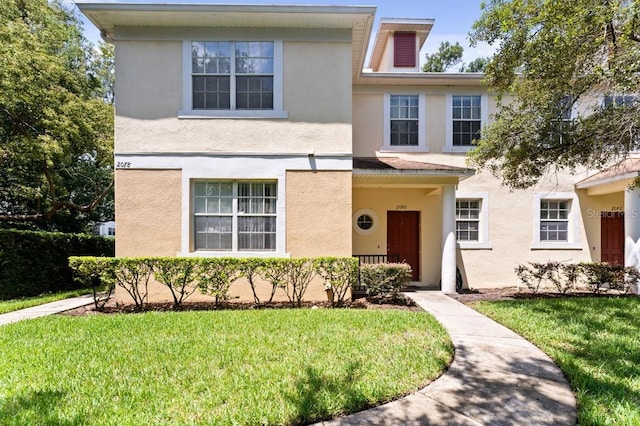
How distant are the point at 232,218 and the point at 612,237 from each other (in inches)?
480

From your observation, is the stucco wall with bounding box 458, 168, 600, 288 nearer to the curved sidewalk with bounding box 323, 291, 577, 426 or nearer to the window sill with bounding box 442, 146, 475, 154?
the window sill with bounding box 442, 146, 475, 154

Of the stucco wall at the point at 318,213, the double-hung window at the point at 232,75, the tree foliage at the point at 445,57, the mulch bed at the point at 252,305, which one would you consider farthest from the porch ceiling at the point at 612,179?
the tree foliage at the point at 445,57

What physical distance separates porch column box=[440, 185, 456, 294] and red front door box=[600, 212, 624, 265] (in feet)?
18.5

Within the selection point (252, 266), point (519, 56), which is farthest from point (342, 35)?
point (252, 266)

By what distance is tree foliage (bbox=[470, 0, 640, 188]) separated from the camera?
5762 mm

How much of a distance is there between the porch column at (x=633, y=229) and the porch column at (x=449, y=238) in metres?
4.86

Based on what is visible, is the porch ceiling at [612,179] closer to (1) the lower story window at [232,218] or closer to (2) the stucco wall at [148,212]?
(1) the lower story window at [232,218]

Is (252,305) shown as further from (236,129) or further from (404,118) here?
(404,118)

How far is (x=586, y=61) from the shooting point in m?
6.42

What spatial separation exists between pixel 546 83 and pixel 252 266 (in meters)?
7.27

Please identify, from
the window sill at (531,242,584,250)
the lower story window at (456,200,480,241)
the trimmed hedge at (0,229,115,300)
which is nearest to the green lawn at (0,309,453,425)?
the trimmed hedge at (0,229,115,300)

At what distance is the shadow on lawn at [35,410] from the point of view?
3.17 metres

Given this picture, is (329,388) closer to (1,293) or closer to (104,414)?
(104,414)

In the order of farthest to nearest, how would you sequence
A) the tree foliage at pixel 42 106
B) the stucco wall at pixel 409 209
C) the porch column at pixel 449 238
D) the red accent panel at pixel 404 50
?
the red accent panel at pixel 404 50
the stucco wall at pixel 409 209
the tree foliage at pixel 42 106
the porch column at pixel 449 238
